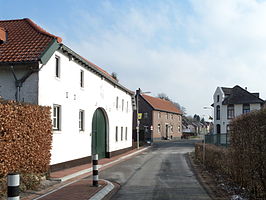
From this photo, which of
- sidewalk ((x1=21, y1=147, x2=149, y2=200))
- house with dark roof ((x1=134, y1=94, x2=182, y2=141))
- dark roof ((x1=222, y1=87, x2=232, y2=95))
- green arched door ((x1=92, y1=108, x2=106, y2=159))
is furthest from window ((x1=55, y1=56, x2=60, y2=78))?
dark roof ((x1=222, y1=87, x2=232, y2=95))

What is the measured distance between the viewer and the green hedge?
8.83 m

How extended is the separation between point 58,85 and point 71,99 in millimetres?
1712

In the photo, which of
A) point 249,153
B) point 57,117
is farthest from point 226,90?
point 249,153

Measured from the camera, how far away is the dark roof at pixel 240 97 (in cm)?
5197

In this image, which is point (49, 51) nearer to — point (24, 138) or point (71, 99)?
point (71, 99)

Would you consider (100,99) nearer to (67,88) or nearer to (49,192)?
(67,88)

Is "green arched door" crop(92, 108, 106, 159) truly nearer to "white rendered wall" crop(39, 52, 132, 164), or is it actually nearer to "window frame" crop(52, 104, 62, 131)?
"white rendered wall" crop(39, 52, 132, 164)

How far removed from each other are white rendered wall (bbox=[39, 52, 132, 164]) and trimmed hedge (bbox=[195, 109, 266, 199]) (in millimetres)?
7156

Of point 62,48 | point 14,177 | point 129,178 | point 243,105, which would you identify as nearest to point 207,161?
point 129,178

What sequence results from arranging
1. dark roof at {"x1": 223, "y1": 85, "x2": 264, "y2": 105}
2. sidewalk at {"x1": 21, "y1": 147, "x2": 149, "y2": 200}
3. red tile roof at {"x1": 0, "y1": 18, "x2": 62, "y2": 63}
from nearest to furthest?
sidewalk at {"x1": 21, "y1": 147, "x2": 149, "y2": 200}
red tile roof at {"x1": 0, "y1": 18, "x2": 62, "y2": 63}
dark roof at {"x1": 223, "y1": 85, "x2": 264, "y2": 105}

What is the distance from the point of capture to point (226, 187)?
Answer: 10758 mm

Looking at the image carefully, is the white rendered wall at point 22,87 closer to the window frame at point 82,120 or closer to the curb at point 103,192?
the curb at point 103,192

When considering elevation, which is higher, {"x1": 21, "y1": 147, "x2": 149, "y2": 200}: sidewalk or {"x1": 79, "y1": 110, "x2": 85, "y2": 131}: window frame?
{"x1": 79, "y1": 110, "x2": 85, "y2": 131}: window frame

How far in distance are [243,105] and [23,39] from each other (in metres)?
44.8
